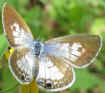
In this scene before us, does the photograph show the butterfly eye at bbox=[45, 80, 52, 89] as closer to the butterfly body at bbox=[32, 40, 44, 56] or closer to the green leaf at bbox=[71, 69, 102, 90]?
the butterfly body at bbox=[32, 40, 44, 56]

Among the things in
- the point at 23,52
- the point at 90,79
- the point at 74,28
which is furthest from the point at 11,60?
the point at 74,28

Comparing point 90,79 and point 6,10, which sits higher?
point 6,10

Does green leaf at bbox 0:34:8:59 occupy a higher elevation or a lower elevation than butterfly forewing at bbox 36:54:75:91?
higher

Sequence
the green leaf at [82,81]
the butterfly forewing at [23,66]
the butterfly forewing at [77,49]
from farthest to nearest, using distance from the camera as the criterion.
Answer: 1. the green leaf at [82,81]
2. the butterfly forewing at [77,49]
3. the butterfly forewing at [23,66]

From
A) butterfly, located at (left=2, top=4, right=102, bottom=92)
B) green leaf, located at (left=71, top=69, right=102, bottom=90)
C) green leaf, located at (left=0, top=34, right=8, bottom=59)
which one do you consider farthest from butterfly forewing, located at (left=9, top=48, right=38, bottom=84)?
green leaf, located at (left=71, top=69, right=102, bottom=90)

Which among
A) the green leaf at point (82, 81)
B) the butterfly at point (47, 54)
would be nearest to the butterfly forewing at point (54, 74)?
the butterfly at point (47, 54)

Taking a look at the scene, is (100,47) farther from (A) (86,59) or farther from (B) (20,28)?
(B) (20,28)

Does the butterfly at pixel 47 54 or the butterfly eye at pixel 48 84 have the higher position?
the butterfly at pixel 47 54

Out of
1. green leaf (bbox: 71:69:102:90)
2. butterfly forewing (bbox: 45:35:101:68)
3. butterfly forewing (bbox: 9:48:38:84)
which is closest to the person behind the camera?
butterfly forewing (bbox: 9:48:38:84)

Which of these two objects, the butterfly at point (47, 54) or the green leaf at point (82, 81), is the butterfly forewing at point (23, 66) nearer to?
the butterfly at point (47, 54)
